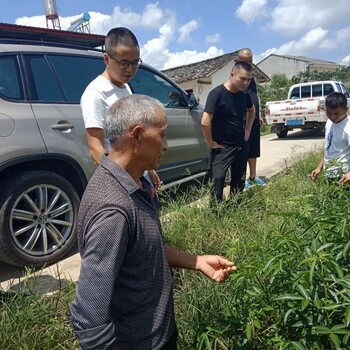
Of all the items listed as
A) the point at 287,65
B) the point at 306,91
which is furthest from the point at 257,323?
the point at 287,65

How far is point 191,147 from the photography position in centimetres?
495

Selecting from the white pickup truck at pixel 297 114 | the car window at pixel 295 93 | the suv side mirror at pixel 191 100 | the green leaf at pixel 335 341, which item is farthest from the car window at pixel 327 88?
the green leaf at pixel 335 341

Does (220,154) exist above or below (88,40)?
below

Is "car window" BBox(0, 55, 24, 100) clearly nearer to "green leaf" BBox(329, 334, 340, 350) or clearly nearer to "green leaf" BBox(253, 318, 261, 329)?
"green leaf" BBox(253, 318, 261, 329)

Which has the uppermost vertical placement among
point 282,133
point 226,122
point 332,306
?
point 226,122

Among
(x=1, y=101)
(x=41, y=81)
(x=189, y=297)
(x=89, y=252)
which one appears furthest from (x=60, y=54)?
(x=89, y=252)

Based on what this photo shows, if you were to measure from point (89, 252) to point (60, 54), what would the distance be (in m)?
3.08

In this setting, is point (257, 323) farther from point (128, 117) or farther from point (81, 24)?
point (81, 24)

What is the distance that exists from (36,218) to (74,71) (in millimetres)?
1611

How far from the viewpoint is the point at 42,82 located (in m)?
3.44

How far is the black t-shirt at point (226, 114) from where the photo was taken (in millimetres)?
3721

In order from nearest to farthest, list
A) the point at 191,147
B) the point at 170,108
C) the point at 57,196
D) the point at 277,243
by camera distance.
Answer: the point at 277,243 < the point at 57,196 < the point at 170,108 < the point at 191,147

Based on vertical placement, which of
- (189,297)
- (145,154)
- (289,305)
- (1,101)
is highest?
(1,101)

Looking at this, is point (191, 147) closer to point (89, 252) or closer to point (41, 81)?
point (41, 81)
